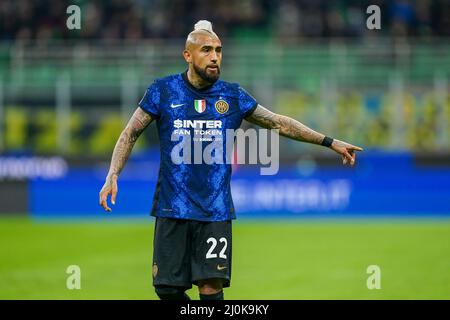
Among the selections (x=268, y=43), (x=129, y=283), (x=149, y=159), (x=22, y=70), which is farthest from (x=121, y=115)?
(x=129, y=283)

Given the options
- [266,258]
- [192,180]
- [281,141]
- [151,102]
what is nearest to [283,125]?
[192,180]

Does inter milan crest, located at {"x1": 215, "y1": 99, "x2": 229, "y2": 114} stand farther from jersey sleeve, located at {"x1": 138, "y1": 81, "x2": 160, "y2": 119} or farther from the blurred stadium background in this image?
the blurred stadium background

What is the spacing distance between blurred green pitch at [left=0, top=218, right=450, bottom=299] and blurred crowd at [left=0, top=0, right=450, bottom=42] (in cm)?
715

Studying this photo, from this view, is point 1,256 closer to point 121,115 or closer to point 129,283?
point 129,283

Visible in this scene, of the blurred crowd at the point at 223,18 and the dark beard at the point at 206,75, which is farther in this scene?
the blurred crowd at the point at 223,18

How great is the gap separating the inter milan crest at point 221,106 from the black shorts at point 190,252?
0.95 m

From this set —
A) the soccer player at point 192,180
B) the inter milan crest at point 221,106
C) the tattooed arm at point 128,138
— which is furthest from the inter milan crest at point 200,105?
the tattooed arm at point 128,138

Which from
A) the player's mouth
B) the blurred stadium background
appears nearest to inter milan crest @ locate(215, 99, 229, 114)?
the player's mouth

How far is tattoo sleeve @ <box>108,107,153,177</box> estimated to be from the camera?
924 centimetres

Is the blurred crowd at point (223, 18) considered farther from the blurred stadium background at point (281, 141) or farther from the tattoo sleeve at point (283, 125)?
the tattoo sleeve at point (283, 125)

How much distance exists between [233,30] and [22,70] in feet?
23.1

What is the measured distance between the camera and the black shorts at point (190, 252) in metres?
9.03

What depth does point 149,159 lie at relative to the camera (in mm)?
23609

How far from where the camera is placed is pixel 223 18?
29.9m
